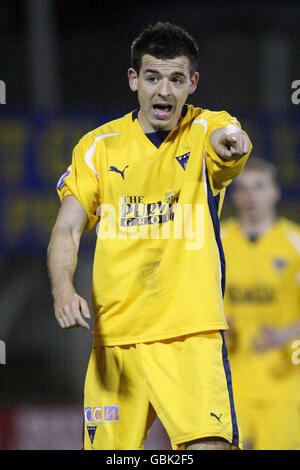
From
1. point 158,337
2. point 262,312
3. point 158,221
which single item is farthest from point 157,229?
point 262,312

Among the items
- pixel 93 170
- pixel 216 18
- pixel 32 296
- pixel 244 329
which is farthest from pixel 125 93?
pixel 93 170

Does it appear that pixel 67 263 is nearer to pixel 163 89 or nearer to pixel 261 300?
pixel 163 89

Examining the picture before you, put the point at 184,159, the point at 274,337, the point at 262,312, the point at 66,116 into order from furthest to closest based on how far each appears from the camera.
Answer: the point at 66,116 → the point at 262,312 → the point at 274,337 → the point at 184,159

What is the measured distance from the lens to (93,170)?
369 cm

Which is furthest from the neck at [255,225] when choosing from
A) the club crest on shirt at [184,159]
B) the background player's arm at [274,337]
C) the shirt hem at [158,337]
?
the shirt hem at [158,337]

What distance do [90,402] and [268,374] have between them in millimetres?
2665

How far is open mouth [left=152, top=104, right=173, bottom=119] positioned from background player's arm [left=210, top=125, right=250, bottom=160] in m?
0.25

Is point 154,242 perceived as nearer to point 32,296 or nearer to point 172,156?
point 172,156

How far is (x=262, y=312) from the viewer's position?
6.21m

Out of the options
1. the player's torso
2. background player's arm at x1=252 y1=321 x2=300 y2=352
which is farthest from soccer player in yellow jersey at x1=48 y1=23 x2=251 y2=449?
the player's torso

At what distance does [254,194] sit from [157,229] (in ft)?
9.19

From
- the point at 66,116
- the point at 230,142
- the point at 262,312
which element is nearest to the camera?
the point at 230,142

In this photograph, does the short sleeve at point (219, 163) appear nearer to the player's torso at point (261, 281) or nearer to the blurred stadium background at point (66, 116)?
the player's torso at point (261, 281)

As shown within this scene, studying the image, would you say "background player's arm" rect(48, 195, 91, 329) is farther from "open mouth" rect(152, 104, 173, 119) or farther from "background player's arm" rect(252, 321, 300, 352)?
"background player's arm" rect(252, 321, 300, 352)
